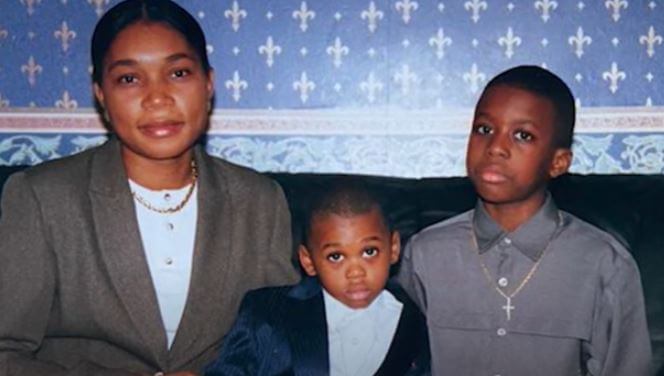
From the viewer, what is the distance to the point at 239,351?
1791 mm

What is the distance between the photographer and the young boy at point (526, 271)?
1914 millimetres

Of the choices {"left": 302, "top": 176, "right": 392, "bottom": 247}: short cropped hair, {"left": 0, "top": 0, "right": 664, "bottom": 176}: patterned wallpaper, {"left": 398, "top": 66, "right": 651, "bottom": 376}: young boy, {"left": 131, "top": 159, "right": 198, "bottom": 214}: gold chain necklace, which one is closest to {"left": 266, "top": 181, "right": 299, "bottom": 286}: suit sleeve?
{"left": 302, "top": 176, "right": 392, "bottom": 247}: short cropped hair

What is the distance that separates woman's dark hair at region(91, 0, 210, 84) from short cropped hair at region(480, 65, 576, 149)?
775 mm

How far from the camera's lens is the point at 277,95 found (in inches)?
106

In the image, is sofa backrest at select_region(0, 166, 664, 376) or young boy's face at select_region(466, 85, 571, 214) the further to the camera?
sofa backrest at select_region(0, 166, 664, 376)

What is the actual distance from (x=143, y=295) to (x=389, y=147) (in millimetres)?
1203

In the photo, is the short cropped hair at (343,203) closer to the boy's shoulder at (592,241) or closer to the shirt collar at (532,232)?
the shirt collar at (532,232)

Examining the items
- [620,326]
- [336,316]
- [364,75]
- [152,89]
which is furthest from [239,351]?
[364,75]

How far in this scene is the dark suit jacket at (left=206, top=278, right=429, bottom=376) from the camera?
176 cm

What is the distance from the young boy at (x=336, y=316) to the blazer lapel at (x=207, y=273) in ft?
0.20

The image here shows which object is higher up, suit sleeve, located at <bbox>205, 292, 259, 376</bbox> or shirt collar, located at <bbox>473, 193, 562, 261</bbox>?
shirt collar, located at <bbox>473, 193, 562, 261</bbox>

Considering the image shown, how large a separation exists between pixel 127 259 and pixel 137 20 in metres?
0.53

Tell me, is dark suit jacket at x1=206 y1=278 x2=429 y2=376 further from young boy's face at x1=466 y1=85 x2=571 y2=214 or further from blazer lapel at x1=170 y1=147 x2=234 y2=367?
young boy's face at x1=466 y1=85 x2=571 y2=214

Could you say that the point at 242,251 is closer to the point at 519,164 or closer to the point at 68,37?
the point at 519,164
